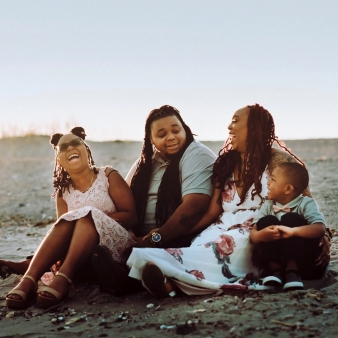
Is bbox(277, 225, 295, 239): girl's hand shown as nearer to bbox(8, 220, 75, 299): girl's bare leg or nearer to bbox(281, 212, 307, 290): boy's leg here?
bbox(281, 212, 307, 290): boy's leg

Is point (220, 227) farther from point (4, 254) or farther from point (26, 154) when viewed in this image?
point (26, 154)

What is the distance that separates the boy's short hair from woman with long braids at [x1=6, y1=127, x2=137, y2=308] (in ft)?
4.68

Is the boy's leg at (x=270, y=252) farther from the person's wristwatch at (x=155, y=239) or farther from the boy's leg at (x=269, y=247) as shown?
the person's wristwatch at (x=155, y=239)

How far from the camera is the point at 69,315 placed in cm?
417

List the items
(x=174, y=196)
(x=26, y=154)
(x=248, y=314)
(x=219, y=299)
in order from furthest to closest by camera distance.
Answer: (x=26, y=154), (x=174, y=196), (x=219, y=299), (x=248, y=314)

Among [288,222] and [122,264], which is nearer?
[288,222]

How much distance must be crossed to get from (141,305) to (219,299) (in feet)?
1.95

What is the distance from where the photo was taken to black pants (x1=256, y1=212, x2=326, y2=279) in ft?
13.9

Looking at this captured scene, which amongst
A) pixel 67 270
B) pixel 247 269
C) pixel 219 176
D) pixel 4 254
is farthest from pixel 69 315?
pixel 4 254

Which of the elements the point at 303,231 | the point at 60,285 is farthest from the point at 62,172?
the point at 303,231

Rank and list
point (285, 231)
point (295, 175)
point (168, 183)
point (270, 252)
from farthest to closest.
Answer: point (168, 183)
point (295, 175)
point (270, 252)
point (285, 231)

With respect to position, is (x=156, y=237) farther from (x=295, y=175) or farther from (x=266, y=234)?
(x=295, y=175)

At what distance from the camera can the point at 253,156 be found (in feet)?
15.8

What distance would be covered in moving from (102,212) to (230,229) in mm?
1064
